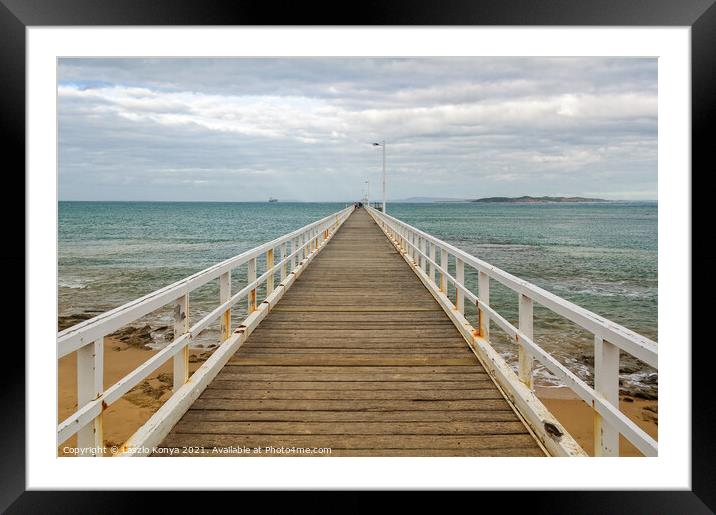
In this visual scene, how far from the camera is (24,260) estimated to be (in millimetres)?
2551

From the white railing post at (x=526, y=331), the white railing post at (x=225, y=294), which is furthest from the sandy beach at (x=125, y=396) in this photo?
the white railing post at (x=526, y=331)

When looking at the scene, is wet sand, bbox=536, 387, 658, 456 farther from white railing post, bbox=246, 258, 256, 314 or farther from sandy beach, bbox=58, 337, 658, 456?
white railing post, bbox=246, 258, 256, 314

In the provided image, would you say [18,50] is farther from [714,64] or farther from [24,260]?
[714,64]

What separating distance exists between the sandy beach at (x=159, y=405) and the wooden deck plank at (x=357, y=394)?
8.65ft

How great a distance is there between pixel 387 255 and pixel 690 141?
10.9 m

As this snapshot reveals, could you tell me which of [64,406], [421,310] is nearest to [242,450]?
[421,310]

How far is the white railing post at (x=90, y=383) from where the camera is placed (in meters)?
2.43

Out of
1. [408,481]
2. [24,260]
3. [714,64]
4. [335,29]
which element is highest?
[335,29]

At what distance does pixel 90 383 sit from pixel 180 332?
3.81 feet

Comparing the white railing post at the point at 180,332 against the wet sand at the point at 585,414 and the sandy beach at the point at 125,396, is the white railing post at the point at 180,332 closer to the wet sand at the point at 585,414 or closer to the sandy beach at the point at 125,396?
the sandy beach at the point at 125,396

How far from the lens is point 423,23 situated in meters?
2.52

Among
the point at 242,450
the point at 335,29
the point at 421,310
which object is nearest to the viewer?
the point at 335,29

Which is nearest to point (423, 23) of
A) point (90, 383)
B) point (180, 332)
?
point (90, 383)

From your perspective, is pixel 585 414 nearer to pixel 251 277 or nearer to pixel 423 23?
pixel 251 277
